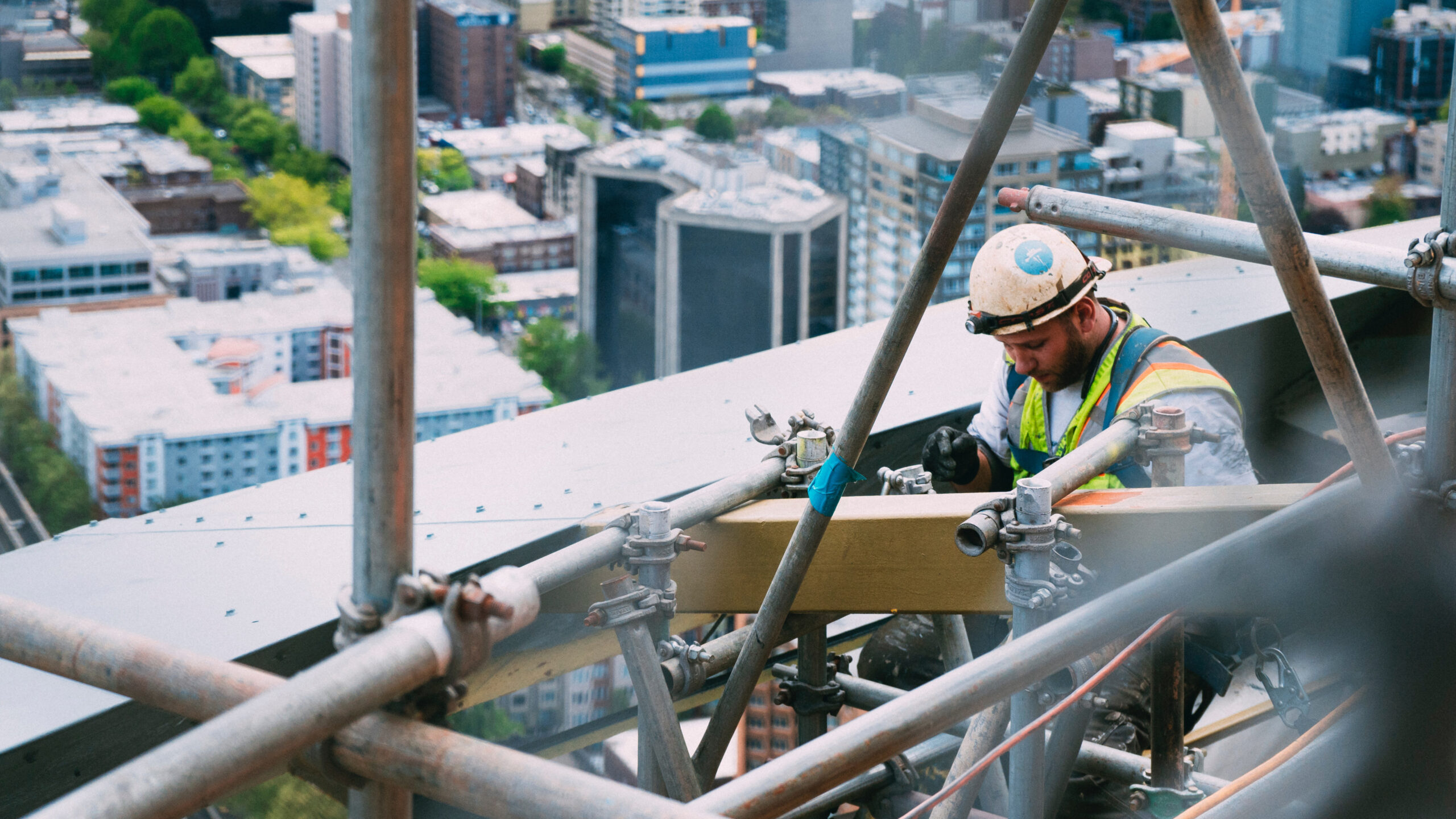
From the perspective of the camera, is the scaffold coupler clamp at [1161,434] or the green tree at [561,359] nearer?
the scaffold coupler clamp at [1161,434]

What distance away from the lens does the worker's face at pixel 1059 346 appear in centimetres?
280

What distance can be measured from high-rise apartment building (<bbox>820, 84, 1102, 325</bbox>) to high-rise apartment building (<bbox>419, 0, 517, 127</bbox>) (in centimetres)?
1061

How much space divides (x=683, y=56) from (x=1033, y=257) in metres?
39.1

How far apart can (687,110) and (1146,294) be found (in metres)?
37.5

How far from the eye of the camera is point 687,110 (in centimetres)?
4056

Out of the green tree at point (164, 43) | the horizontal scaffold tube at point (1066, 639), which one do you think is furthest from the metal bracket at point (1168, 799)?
the green tree at point (164, 43)

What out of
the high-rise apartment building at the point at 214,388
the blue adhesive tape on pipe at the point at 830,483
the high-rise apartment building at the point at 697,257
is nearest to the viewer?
the blue adhesive tape on pipe at the point at 830,483

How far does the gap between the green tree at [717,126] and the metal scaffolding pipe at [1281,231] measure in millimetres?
36201

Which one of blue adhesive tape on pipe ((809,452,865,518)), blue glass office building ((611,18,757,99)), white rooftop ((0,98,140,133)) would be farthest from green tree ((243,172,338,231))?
blue adhesive tape on pipe ((809,452,865,518))

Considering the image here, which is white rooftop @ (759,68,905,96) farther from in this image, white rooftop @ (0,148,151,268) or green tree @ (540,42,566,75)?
white rooftop @ (0,148,151,268)

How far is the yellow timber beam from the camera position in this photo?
1938 mm

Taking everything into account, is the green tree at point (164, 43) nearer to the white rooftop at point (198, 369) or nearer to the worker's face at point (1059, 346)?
the white rooftop at point (198, 369)

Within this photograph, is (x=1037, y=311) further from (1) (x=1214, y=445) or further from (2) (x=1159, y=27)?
(2) (x=1159, y=27)

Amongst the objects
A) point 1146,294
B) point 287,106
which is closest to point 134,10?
point 287,106
